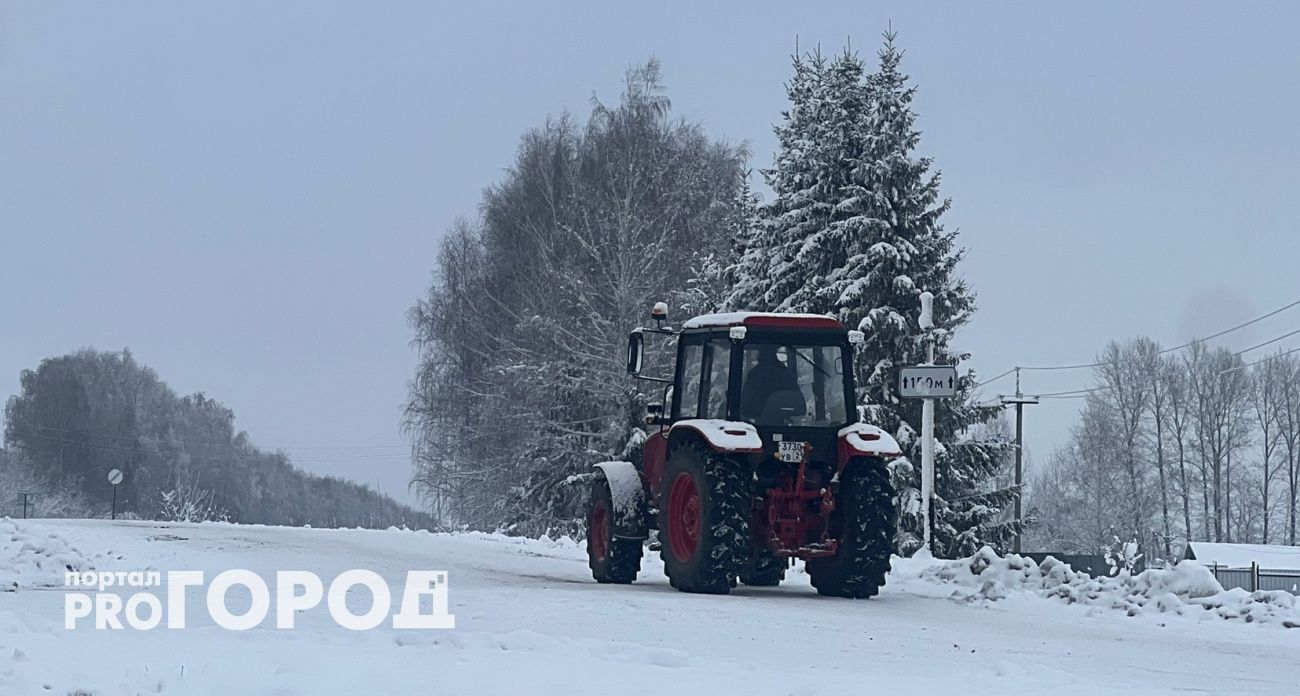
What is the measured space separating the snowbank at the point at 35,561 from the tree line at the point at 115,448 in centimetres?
5055

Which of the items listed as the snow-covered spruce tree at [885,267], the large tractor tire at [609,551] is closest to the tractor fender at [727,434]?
the large tractor tire at [609,551]

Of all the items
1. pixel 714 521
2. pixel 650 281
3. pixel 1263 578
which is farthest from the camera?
pixel 1263 578

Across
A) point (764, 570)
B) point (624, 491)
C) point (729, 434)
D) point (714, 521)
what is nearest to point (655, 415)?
point (624, 491)

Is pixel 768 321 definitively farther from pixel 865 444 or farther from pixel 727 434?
pixel 865 444

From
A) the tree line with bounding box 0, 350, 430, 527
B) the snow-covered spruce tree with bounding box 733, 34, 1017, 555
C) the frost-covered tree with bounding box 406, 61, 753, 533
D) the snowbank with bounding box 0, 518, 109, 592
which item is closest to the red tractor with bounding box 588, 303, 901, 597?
the snowbank with bounding box 0, 518, 109, 592

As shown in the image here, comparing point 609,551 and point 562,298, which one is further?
point 562,298

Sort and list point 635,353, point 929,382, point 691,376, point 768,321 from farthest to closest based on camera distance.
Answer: point 929,382, point 691,376, point 768,321, point 635,353

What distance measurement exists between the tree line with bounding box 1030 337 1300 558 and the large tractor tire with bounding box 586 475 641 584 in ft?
182

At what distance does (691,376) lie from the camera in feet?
51.4

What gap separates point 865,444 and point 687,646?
4986 mm

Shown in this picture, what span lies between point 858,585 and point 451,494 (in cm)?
2837

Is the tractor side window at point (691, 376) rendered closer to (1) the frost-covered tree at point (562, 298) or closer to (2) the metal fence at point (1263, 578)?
(1) the frost-covered tree at point (562, 298)

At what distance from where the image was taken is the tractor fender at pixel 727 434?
13.8 m

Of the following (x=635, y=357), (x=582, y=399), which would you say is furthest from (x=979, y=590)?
(x=582, y=399)
